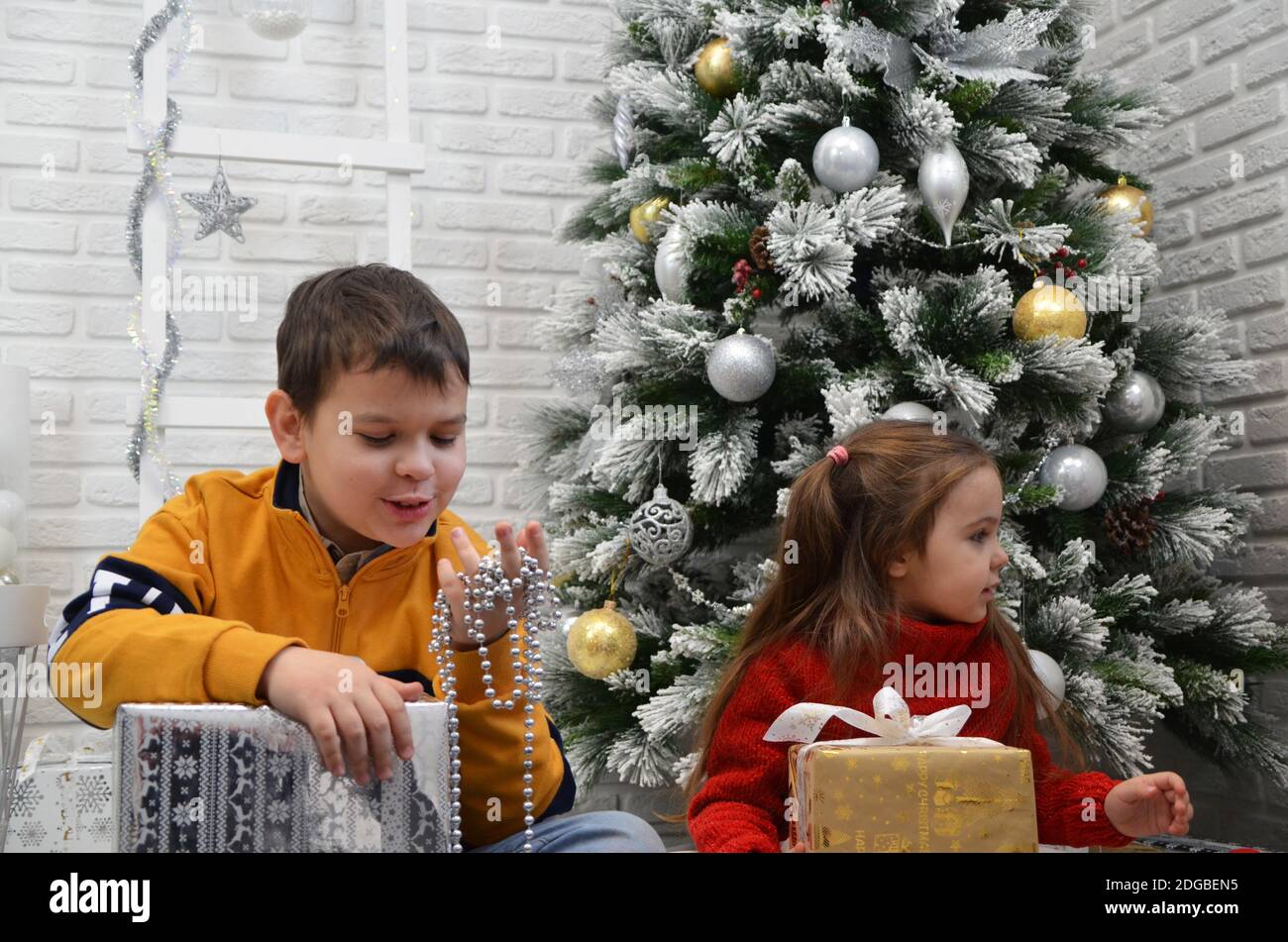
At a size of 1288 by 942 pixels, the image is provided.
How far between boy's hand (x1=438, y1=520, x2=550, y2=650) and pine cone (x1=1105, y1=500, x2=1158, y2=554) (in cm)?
128

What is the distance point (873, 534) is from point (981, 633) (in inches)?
6.6

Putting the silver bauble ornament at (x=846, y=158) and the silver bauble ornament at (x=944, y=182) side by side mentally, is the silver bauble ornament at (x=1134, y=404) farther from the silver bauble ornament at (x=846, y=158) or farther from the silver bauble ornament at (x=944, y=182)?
the silver bauble ornament at (x=846, y=158)

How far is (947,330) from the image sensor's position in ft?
5.72

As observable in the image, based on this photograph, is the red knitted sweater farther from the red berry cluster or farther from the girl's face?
the red berry cluster

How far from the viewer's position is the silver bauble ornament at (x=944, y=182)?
5.73 ft

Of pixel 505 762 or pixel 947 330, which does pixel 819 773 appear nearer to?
pixel 505 762

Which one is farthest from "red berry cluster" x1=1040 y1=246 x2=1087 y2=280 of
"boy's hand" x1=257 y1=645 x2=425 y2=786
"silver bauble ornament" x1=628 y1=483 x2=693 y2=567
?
"boy's hand" x1=257 y1=645 x2=425 y2=786

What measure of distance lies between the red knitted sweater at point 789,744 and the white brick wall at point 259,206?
50.4 inches

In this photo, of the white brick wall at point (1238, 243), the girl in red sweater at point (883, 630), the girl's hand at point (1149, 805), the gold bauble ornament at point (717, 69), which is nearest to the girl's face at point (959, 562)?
the girl in red sweater at point (883, 630)

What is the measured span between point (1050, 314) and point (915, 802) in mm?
992

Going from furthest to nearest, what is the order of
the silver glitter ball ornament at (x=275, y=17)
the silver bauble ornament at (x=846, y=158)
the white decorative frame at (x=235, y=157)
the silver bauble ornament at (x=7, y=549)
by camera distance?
the silver glitter ball ornament at (x=275, y=17)
the white decorative frame at (x=235, y=157)
the silver bauble ornament at (x=7, y=549)
the silver bauble ornament at (x=846, y=158)

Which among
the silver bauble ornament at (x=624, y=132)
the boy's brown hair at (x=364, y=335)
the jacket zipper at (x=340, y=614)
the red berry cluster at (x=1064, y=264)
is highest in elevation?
the silver bauble ornament at (x=624, y=132)
